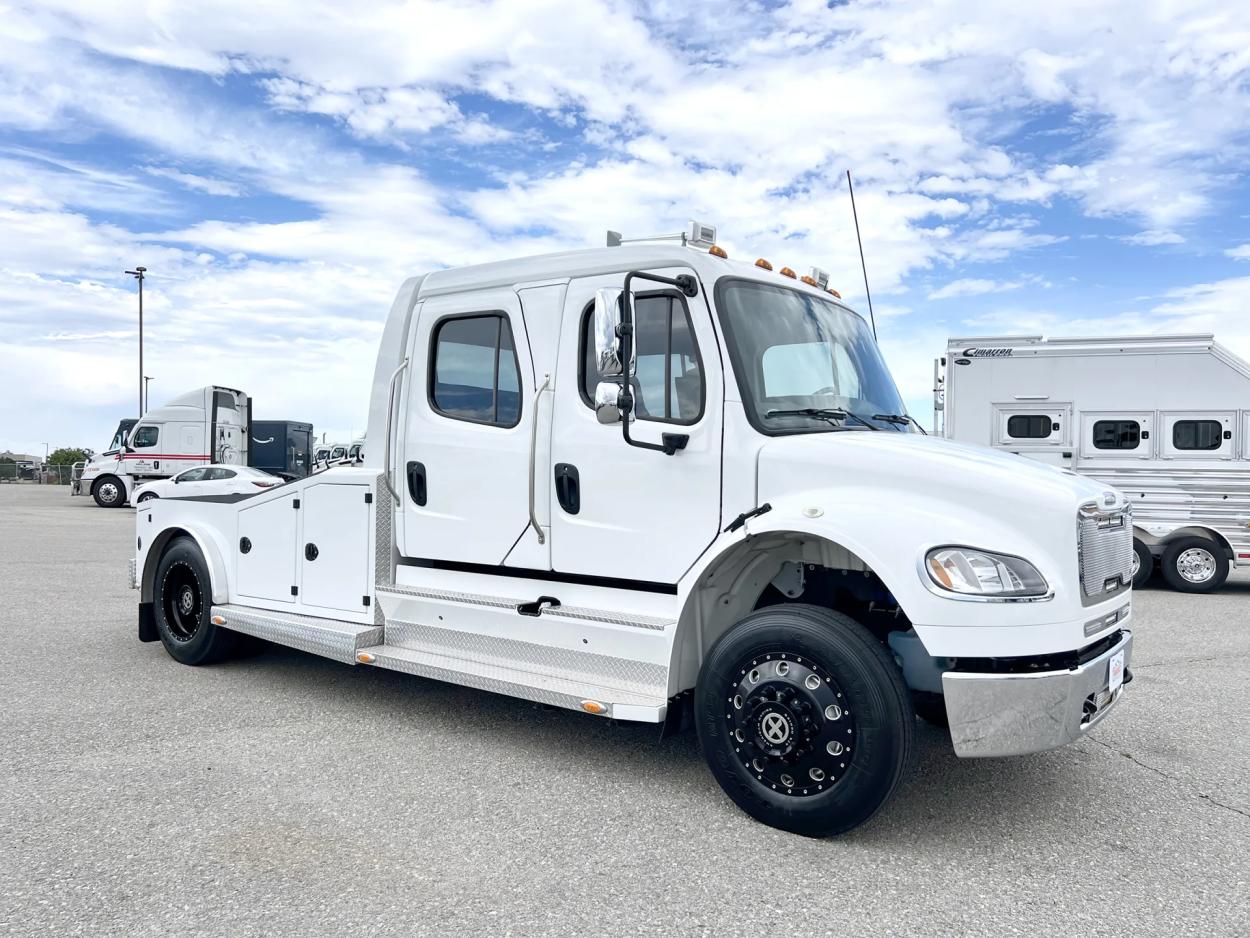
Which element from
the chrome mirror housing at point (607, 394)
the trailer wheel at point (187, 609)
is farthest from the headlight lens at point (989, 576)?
the trailer wheel at point (187, 609)

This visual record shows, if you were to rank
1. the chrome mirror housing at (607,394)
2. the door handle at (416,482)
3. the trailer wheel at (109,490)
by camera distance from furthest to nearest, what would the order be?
1. the trailer wheel at (109,490)
2. the door handle at (416,482)
3. the chrome mirror housing at (607,394)

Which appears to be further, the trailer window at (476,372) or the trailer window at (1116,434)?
the trailer window at (1116,434)

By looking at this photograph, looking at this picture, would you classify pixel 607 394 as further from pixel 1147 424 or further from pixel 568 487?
pixel 1147 424

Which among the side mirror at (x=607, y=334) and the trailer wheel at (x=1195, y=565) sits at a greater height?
the side mirror at (x=607, y=334)

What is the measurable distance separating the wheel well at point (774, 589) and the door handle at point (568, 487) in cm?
81

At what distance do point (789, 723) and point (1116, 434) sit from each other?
10.0 metres

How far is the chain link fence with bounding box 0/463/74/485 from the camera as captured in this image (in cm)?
5216

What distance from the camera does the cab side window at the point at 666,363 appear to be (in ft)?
14.4

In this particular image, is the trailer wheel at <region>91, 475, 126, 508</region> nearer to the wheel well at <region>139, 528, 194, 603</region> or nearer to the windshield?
the wheel well at <region>139, 528, 194, 603</region>

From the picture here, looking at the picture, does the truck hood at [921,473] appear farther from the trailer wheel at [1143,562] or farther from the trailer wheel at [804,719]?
the trailer wheel at [1143,562]

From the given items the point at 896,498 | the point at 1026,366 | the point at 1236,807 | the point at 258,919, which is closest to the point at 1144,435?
the point at 1026,366

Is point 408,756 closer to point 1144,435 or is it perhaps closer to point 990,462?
point 990,462

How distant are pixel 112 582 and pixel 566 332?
901cm

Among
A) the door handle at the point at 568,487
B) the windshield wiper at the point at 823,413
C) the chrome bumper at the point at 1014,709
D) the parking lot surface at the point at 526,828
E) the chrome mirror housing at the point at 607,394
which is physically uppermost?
the chrome mirror housing at the point at 607,394
